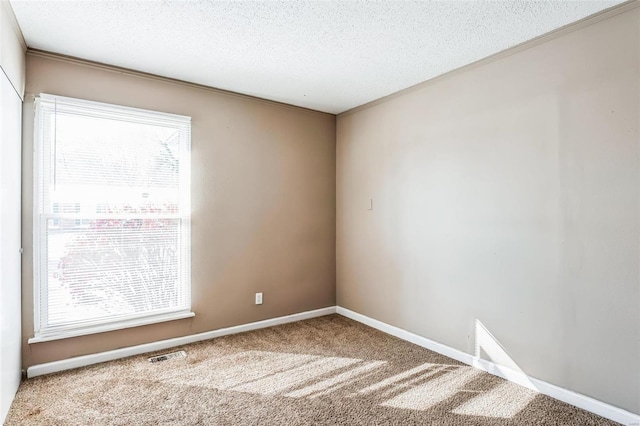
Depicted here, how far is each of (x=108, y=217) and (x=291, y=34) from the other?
6.87ft

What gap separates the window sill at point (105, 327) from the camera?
272 centimetres

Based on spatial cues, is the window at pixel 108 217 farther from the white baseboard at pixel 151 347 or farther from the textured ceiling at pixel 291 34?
the textured ceiling at pixel 291 34

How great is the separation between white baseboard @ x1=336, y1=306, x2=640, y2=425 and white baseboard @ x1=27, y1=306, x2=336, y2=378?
3.28ft

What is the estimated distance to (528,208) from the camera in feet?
8.43

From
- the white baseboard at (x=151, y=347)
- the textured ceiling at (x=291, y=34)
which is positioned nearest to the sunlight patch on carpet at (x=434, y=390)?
the white baseboard at (x=151, y=347)

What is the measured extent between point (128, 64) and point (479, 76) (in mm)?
2915

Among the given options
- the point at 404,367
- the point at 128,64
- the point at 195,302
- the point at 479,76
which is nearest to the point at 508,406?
the point at 404,367

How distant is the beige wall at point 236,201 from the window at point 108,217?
0.29ft

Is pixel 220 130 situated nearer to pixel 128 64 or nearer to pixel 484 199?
pixel 128 64

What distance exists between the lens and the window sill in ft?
8.92

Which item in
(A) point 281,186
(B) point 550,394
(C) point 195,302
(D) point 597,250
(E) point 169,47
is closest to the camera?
(D) point 597,250

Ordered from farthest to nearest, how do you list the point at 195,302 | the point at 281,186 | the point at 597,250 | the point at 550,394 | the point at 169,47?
the point at 281,186 < the point at 195,302 < the point at 169,47 < the point at 550,394 < the point at 597,250

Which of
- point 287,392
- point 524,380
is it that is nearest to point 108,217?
point 287,392

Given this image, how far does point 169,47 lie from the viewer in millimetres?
2658
